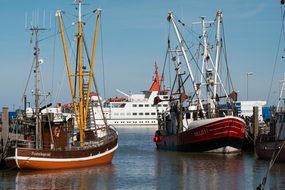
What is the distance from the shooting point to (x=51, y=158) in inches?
1569

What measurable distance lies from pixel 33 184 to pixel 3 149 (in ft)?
24.7

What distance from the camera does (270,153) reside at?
149ft

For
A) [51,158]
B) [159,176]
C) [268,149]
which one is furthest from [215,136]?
[51,158]

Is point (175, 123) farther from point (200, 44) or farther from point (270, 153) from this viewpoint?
point (270, 153)

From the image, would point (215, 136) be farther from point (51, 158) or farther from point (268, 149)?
point (51, 158)

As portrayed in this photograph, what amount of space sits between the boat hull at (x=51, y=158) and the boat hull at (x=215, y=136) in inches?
514

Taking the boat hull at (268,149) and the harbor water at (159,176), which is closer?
the harbor water at (159,176)

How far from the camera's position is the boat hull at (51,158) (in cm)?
3847

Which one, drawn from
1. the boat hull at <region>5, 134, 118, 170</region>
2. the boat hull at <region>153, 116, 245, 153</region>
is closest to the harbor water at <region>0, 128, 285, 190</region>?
the boat hull at <region>5, 134, 118, 170</region>

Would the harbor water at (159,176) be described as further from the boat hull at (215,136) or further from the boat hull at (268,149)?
the boat hull at (215,136)

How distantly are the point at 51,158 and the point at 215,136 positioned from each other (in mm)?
18918

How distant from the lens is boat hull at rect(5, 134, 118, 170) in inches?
1515

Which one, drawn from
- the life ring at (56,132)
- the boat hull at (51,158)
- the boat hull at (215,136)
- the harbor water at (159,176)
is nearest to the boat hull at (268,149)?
the harbor water at (159,176)

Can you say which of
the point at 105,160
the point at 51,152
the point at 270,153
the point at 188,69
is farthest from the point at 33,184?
the point at 188,69
